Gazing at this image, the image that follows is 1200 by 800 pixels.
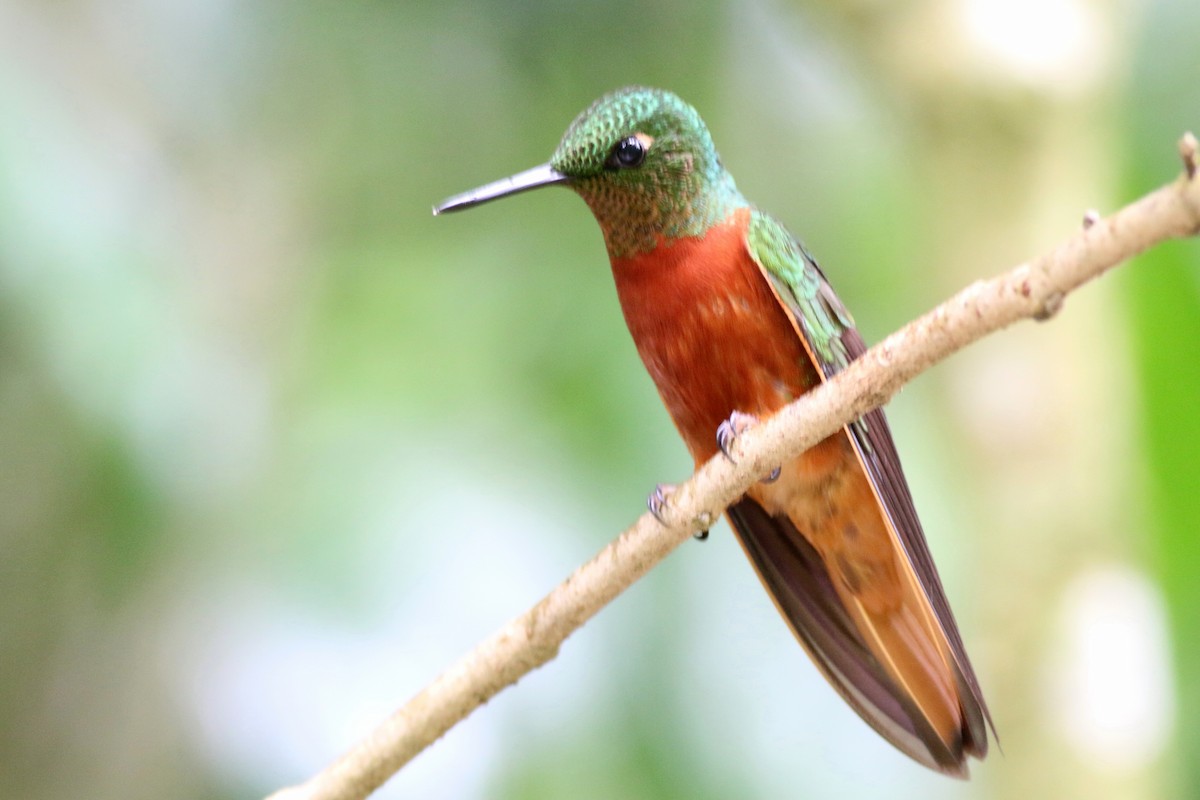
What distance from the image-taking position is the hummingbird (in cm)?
A: 147

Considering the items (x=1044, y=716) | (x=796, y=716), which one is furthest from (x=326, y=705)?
(x=1044, y=716)

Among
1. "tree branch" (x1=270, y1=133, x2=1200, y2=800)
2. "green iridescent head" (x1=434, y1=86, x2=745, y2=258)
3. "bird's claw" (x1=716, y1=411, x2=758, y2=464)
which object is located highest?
"green iridescent head" (x1=434, y1=86, x2=745, y2=258)

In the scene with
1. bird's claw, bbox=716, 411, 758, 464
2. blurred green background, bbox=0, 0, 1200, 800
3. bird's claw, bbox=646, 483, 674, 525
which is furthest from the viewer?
blurred green background, bbox=0, 0, 1200, 800

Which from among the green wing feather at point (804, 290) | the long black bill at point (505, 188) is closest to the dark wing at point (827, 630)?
the green wing feather at point (804, 290)

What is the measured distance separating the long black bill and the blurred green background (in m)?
0.87

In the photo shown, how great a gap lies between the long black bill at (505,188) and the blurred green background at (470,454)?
2.86 ft

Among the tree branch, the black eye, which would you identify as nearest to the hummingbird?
the black eye

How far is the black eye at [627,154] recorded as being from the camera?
59.5 inches

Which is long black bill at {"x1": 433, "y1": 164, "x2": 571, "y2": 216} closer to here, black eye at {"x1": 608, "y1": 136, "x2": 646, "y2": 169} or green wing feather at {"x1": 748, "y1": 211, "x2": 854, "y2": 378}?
black eye at {"x1": 608, "y1": 136, "x2": 646, "y2": 169}

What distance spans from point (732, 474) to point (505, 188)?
45cm

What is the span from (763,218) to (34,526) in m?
1.53

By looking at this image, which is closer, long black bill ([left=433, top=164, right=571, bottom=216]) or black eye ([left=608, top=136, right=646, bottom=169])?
long black bill ([left=433, top=164, right=571, bottom=216])

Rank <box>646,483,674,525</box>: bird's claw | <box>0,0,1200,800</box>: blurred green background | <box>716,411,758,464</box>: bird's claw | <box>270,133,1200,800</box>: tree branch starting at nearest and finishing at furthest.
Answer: <box>270,133,1200,800</box>: tree branch → <box>646,483,674,525</box>: bird's claw → <box>716,411,758,464</box>: bird's claw → <box>0,0,1200,800</box>: blurred green background

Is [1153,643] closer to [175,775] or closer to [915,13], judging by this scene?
[915,13]
